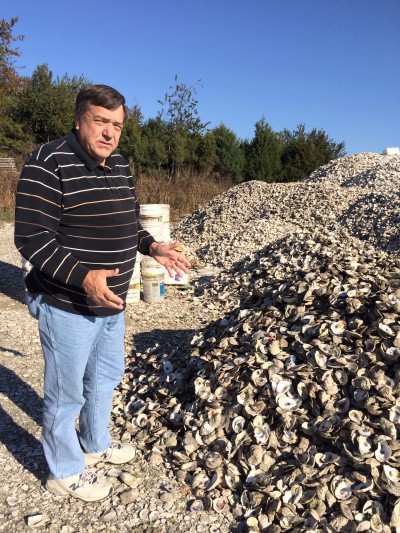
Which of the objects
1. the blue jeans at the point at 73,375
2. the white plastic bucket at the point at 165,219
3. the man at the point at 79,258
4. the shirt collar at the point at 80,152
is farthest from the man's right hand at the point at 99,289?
the white plastic bucket at the point at 165,219

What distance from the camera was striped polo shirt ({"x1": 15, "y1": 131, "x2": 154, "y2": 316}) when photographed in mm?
1826

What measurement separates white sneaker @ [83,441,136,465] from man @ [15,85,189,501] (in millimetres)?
223

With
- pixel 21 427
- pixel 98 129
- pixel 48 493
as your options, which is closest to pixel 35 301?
pixel 98 129

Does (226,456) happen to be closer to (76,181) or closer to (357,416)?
(357,416)

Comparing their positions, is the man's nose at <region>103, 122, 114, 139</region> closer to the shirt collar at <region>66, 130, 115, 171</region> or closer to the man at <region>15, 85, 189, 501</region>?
the man at <region>15, 85, 189, 501</region>

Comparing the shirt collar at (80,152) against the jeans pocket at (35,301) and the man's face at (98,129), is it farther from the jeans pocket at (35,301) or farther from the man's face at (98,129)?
the jeans pocket at (35,301)

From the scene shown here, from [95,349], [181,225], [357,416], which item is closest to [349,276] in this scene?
[357,416]

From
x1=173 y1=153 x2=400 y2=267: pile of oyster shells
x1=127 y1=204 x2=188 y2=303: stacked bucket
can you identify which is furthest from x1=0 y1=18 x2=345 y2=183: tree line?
x1=127 y1=204 x2=188 y2=303: stacked bucket

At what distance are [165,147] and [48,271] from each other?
20.7 meters

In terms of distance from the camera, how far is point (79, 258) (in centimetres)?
200

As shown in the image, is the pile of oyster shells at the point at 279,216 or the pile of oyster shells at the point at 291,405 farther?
the pile of oyster shells at the point at 279,216

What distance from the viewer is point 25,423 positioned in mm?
3273

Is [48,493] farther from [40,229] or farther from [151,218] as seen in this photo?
[151,218]

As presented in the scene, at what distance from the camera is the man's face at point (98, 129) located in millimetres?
1926
